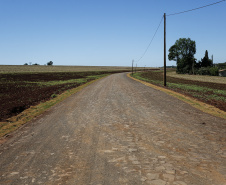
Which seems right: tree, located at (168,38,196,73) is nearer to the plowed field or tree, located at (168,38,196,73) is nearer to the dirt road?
the plowed field

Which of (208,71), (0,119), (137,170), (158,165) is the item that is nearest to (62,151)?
(137,170)

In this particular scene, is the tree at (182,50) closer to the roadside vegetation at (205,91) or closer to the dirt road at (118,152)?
the roadside vegetation at (205,91)

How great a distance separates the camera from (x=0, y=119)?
9211mm

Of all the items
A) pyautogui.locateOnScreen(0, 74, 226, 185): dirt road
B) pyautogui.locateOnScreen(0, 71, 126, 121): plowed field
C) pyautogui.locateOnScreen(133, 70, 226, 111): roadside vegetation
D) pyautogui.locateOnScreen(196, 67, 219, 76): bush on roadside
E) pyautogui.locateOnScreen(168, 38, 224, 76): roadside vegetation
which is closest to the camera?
pyautogui.locateOnScreen(0, 74, 226, 185): dirt road

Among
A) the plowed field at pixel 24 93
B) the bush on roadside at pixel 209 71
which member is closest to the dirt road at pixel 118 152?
the plowed field at pixel 24 93

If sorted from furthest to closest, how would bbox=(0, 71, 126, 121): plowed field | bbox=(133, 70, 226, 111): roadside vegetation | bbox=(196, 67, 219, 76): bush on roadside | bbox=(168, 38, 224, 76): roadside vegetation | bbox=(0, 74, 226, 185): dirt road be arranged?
bbox=(168, 38, 224, 76): roadside vegetation < bbox=(196, 67, 219, 76): bush on roadside < bbox=(133, 70, 226, 111): roadside vegetation < bbox=(0, 71, 126, 121): plowed field < bbox=(0, 74, 226, 185): dirt road

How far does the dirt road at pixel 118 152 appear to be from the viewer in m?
3.58

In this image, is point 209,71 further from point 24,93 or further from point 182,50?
point 24,93

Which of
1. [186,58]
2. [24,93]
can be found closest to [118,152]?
[24,93]

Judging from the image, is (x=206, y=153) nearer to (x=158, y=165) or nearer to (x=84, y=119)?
(x=158, y=165)

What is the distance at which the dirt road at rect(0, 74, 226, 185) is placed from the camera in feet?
11.8

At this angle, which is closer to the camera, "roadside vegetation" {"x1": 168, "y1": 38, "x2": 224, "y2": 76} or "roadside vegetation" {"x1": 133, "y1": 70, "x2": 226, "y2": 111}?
"roadside vegetation" {"x1": 133, "y1": 70, "x2": 226, "y2": 111}

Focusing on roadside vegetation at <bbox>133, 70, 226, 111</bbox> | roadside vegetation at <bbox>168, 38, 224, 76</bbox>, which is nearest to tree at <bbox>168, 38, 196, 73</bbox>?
roadside vegetation at <bbox>168, 38, 224, 76</bbox>

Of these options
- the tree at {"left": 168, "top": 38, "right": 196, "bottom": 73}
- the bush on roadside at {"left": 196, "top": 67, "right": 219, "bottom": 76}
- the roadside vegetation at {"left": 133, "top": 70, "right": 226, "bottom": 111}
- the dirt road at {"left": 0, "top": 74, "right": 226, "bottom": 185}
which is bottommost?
the dirt road at {"left": 0, "top": 74, "right": 226, "bottom": 185}
